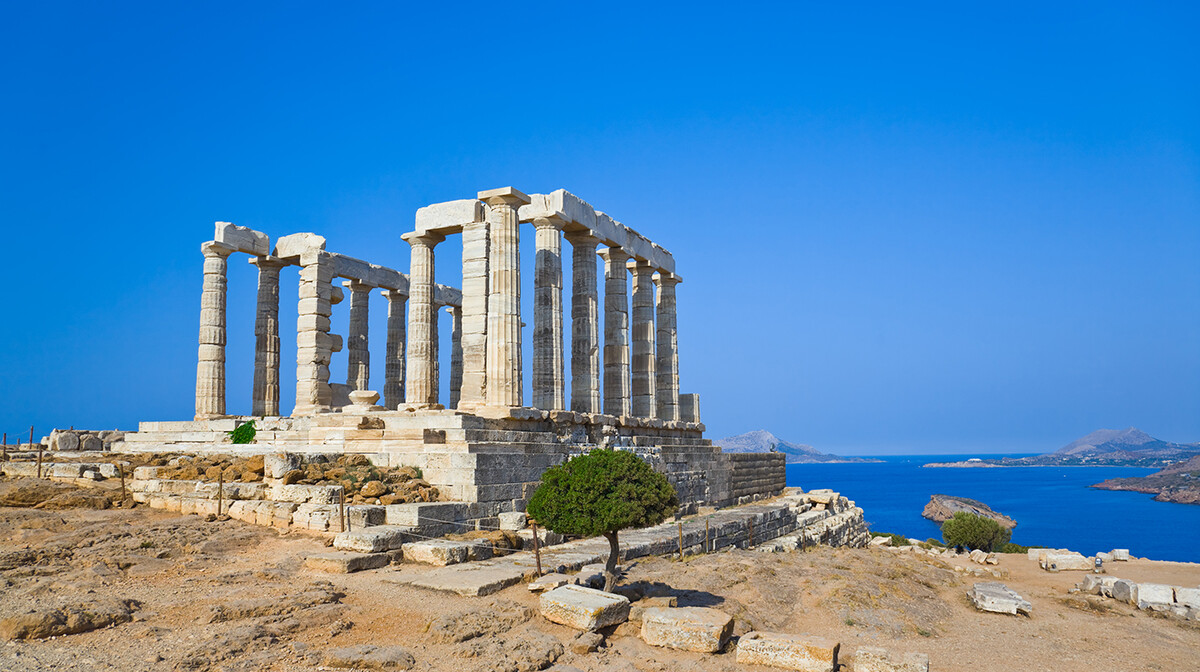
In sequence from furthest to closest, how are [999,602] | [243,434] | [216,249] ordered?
[216,249], [243,434], [999,602]

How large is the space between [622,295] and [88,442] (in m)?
19.3

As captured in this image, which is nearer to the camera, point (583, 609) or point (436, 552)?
point (583, 609)

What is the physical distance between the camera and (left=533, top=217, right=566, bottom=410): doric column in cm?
2247

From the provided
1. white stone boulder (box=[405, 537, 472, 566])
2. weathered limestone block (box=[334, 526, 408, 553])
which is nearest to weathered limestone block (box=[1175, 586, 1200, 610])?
white stone boulder (box=[405, 537, 472, 566])

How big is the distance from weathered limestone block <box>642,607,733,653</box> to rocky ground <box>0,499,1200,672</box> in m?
0.13

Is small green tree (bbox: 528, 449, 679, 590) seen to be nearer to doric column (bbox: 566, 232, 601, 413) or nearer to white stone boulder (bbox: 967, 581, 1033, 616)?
white stone boulder (bbox: 967, 581, 1033, 616)

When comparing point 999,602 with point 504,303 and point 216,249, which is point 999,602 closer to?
point 504,303

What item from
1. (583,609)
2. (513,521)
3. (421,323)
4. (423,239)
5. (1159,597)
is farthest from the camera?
(421,323)

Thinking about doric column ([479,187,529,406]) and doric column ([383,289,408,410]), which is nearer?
doric column ([479,187,529,406])

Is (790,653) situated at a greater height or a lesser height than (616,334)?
lesser

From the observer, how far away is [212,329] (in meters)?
26.8

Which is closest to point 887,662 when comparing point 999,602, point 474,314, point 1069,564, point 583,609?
point 583,609

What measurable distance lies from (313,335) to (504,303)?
9286 millimetres

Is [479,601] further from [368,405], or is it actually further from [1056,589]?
[1056,589]
